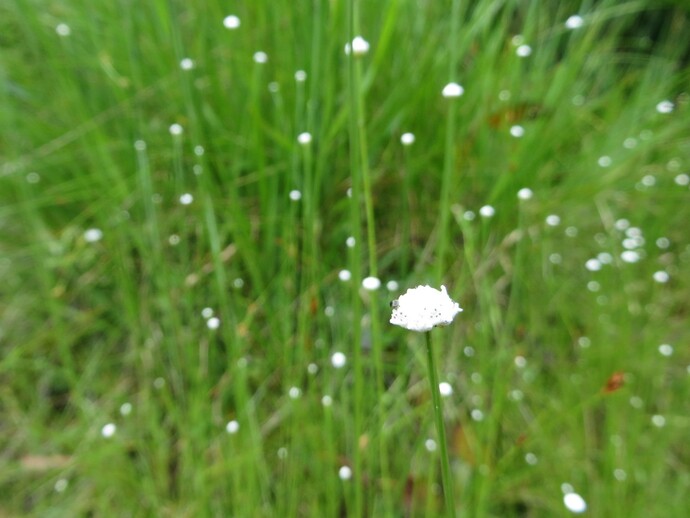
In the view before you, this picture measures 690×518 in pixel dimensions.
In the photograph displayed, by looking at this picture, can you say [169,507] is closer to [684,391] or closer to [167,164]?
[167,164]

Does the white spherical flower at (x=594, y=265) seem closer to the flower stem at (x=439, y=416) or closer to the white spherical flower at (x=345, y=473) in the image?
the white spherical flower at (x=345, y=473)

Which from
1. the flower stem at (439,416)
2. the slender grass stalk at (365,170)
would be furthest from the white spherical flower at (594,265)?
the flower stem at (439,416)

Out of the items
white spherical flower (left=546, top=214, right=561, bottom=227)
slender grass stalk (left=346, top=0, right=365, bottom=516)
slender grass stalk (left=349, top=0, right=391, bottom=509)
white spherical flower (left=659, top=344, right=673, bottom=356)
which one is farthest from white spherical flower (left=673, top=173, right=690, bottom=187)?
slender grass stalk (left=346, top=0, right=365, bottom=516)

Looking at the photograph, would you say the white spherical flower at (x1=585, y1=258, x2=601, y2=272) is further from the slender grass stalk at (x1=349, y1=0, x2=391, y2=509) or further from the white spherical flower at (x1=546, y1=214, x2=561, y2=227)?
the slender grass stalk at (x1=349, y1=0, x2=391, y2=509)

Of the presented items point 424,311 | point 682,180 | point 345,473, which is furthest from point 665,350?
point 424,311

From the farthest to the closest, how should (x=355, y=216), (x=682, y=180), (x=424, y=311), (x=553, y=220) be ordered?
(x=682, y=180) < (x=553, y=220) < (x=355, y=216) < (x=424, y=311)

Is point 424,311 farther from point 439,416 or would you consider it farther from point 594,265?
point 594,265
